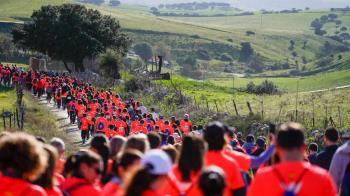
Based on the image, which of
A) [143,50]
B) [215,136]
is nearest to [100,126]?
[215,136]

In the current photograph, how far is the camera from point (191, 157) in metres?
7.26

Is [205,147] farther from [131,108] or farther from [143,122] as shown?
[131,108]

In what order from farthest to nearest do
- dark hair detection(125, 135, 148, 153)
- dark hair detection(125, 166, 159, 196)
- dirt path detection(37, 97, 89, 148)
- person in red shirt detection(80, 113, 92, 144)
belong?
dirt path detection(37, 97, 89, 148), person in red shirt detection(80, 113, 92, 144), dark hair detection(125, 135, 148, 153), dark hair detection(125, 166, 159, 196)

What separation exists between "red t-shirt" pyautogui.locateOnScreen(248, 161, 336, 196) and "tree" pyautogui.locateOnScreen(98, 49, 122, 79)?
5085cm

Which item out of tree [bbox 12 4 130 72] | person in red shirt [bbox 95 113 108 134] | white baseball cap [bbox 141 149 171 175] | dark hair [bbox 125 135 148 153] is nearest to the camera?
white baseball cap [bbox 141 149 171 175]

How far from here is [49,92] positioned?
38031 mm

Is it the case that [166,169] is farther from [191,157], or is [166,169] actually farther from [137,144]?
[137,144]

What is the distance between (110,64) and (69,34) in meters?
4.58

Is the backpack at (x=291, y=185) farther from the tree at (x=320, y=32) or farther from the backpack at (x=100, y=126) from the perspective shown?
the tree at (x=320, y=32)

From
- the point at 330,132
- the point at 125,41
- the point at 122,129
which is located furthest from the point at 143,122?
the point at 125,41

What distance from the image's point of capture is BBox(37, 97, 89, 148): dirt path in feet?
87.7

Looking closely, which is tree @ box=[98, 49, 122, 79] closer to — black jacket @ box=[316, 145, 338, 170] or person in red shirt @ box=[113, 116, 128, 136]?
person in red shirt @ box=[113, 116, 128, 136]

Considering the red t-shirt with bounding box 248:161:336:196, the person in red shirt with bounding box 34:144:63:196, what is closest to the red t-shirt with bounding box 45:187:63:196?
the person in red shirt with bounding box 34:144:63:196

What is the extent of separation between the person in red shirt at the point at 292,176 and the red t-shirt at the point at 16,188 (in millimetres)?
1999
